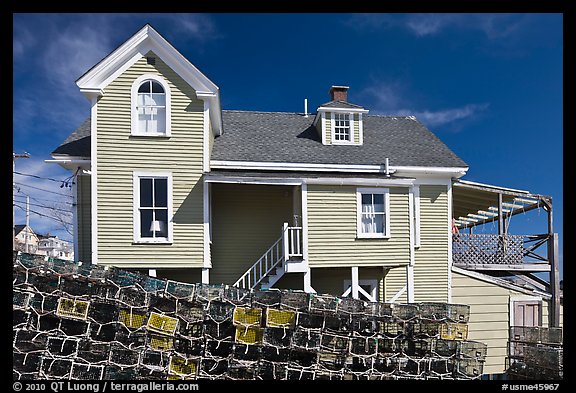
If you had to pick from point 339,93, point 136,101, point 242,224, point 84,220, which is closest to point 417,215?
point 339,93

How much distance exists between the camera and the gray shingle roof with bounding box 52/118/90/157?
12.8 m

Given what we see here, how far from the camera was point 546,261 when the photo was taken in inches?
581

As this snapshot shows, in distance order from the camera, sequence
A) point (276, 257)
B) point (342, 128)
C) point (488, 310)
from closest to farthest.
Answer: point (276, 257), point (488, 310), point (342, 128)

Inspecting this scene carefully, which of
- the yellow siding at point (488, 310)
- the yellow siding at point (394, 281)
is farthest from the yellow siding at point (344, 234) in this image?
the yellow siding at point (488, 310)

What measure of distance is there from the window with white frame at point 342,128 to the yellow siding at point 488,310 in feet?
20.1

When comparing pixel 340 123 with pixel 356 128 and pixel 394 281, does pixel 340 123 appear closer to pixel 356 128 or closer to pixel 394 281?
pixel 356 128

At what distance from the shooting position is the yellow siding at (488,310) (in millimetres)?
14203

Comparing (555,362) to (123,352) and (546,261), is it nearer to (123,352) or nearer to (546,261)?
(546,261)

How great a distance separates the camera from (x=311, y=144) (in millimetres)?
15133

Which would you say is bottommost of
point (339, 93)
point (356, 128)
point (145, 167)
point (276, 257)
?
point (276, 257)

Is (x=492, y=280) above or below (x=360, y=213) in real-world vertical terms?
below

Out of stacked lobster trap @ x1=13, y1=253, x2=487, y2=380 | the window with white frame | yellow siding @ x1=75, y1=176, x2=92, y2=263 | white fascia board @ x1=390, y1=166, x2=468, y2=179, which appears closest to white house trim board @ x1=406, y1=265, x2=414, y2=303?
stacked lobster trap @ x1=13, y1=253, x2=487, y2=380

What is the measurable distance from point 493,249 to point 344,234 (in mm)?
5784
